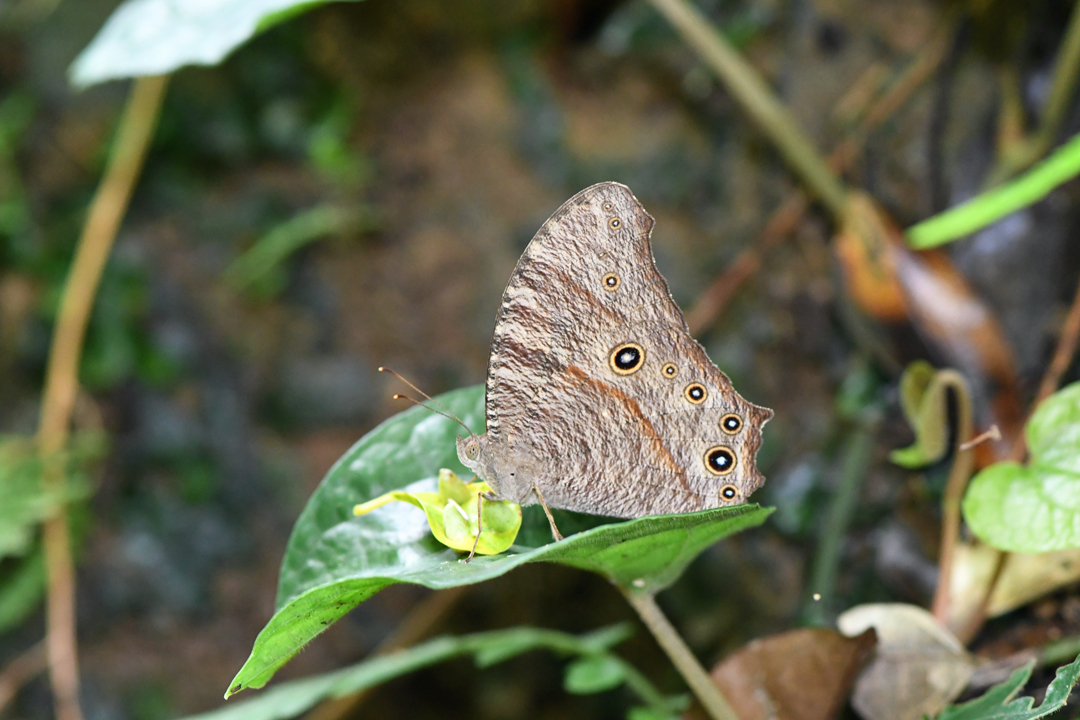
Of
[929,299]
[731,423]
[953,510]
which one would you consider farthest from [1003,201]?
[731,423]

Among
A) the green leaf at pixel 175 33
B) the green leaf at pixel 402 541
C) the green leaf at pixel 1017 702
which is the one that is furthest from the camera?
the green leaf at pixel 175 33

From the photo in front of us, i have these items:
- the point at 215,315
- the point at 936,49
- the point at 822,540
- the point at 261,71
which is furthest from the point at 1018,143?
the point at 215,315

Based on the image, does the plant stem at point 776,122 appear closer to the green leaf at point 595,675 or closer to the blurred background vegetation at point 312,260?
the blurred background vegetation at point 312,260

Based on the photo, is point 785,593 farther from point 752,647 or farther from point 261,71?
point 261,71

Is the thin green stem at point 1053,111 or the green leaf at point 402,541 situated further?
the thin green stem at point 1053,111

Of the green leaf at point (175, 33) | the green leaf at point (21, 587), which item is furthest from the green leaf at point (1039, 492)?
the green leaf at point (21, 587)

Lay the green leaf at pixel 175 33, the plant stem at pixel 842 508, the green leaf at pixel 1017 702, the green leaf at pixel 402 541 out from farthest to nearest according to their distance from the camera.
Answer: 1. the plant stem at pixel 842 508
2. the green leaf at pixel 175 33
3. the green leaf at pixel 402 541
4. the green leaf at pixel 1017 702
